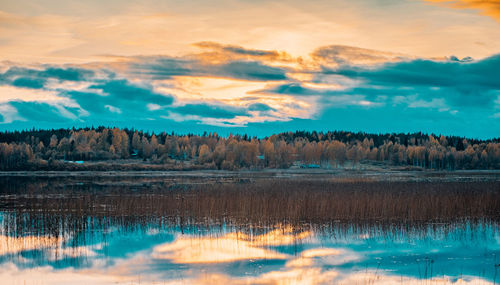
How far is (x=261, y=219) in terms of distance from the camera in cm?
2331

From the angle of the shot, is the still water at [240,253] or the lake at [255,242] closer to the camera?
the still water at [240,253]

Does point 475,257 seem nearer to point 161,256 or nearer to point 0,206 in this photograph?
point 161,256

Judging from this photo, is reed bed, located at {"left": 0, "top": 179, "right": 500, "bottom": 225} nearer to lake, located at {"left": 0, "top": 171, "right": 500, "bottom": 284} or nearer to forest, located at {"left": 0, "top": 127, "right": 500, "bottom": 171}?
lake, located at {"left": 0, "top": 171, "right": 500, "bottom": 284}

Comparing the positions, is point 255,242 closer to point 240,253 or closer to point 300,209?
point 240,253

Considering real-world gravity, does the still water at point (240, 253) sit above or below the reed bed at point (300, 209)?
below

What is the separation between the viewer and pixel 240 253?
661 inches

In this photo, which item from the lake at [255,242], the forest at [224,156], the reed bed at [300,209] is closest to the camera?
the lake at [255,242]

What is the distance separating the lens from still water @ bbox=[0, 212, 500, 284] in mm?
13859

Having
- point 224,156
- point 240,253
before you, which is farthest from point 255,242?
point 224,156

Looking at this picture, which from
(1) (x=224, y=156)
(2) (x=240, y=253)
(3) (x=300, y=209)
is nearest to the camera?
(2) (x=240, y=253)

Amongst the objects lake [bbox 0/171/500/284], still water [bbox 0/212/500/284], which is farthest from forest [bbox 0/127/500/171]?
still water [bbox 0/212/500/284]

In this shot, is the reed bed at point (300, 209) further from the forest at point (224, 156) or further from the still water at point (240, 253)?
the forest at point (224, 156)

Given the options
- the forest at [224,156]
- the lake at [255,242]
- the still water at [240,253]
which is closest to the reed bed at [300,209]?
the lake at [255,242]

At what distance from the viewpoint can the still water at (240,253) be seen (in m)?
13.9
